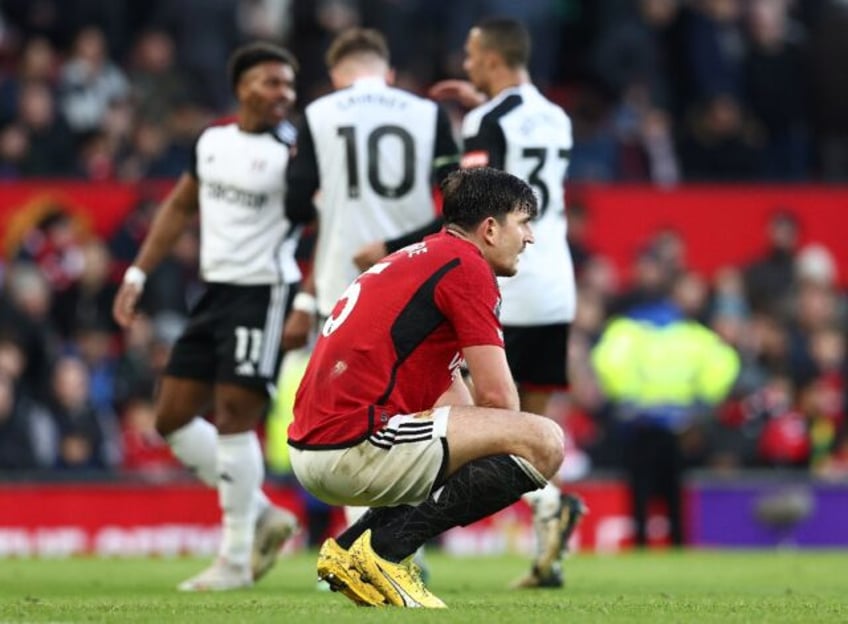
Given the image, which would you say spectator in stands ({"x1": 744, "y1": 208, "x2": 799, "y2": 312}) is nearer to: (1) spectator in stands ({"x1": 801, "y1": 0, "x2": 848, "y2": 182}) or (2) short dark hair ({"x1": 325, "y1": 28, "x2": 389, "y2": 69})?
(1) spectator in stands ({"x1": 801, "y1": 0, "x2": 848, "y2": 182})

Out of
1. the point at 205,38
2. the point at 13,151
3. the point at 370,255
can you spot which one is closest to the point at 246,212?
the point at 370,255

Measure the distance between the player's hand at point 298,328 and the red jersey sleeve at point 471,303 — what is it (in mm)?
2545

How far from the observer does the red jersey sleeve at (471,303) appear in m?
7.56

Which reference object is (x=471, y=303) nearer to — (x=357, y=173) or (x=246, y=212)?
(x=357, y=173)

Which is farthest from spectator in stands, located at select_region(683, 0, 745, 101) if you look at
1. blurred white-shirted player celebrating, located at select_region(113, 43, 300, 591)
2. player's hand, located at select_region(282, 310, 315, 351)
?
player's hand, located at select_region(282, 310, 315, 351)

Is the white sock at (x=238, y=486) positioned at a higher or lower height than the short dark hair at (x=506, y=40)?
lower

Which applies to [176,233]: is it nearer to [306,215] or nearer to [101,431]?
[306,215]

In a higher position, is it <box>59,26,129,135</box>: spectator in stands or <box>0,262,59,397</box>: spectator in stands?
<box>59,26,129,135</box>: spectator in stands

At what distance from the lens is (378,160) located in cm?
1017

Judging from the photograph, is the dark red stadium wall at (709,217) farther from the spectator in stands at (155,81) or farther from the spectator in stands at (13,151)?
the spectator in stands at (13,151)

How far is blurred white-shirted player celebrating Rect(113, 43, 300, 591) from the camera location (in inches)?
405

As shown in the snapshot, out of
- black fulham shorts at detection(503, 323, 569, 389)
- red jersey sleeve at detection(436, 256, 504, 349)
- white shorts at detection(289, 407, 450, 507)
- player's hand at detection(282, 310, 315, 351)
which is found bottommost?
white shorts at detection(289, 407, 450, 507)

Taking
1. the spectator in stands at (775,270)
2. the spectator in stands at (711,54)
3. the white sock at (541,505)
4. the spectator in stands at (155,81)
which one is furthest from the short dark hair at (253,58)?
the spectator in stands at (711,54)

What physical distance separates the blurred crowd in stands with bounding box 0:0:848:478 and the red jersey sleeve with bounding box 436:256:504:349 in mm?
8184
